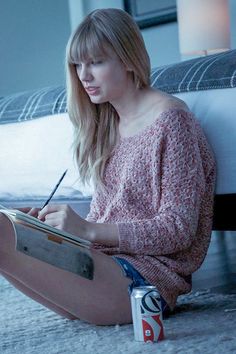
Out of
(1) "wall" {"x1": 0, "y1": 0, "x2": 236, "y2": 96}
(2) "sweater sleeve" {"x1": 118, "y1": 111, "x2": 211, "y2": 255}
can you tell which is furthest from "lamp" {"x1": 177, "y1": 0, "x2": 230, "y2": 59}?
(2) "sweater sleeve" {"x1": 118, "y1": 111, "x2": 211, "y2": 255}

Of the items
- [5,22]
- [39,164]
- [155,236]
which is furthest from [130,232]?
[5,22]

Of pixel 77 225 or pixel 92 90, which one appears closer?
pixel 77 225

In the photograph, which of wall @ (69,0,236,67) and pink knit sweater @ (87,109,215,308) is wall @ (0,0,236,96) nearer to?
wall @ (69,0,236,67)

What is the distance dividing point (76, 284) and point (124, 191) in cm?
24

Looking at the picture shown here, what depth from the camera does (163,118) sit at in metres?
1.68

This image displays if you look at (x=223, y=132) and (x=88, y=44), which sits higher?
(x=88, y=44)

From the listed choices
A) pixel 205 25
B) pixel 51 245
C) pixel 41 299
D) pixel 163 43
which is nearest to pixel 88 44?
pixel 51 245

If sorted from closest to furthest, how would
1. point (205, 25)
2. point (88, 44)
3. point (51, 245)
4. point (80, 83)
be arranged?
point (51, 245), point (88, 44), point (80, 83), point (205, 25)

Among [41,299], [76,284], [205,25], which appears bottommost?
[41,299]

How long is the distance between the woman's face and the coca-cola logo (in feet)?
1.73

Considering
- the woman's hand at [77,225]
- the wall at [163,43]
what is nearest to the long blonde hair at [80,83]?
the woman's hand at [77,225]

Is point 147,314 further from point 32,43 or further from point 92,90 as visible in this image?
point 32,43

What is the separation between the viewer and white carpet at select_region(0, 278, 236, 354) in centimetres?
142

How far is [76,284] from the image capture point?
1.61m
